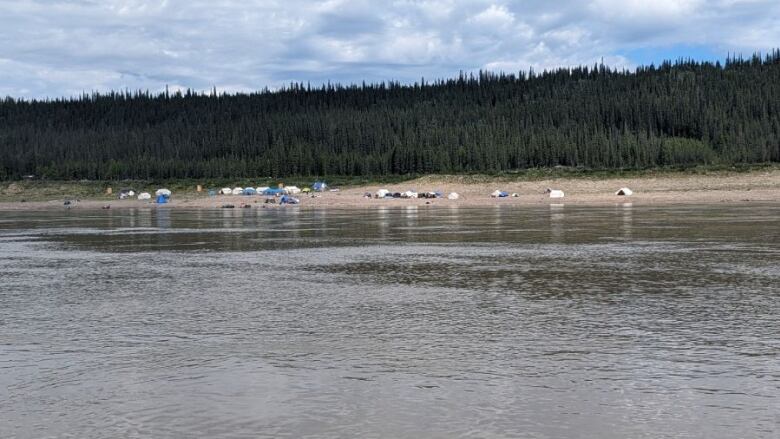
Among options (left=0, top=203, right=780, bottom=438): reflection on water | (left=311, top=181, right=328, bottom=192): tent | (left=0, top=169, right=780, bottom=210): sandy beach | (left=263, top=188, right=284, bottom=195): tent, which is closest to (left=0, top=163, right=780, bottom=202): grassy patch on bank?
(left=0, top=169, right=780, bottom=210): sandy beach

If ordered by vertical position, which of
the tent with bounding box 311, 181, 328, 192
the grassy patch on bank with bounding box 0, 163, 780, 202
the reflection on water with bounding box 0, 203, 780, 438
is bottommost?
the reflection on water with bounding box 0, 203, 780, 438

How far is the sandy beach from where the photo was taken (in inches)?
3408

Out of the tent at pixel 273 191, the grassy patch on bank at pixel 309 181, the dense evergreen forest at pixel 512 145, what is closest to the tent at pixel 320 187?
the grassy patch on bank at pixel 309 181

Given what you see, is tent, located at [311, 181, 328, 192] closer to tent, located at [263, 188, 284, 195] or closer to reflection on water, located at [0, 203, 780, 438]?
tent, located at [263, 188, 284, 195]

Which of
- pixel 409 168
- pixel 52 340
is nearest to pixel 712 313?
pixel 52 340

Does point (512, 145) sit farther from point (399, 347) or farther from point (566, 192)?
point (399, 347)

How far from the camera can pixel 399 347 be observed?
504 inches

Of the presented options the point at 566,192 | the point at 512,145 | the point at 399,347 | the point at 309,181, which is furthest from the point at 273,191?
the point at 399,347

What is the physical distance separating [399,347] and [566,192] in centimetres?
9551

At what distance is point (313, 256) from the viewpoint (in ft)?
94.0

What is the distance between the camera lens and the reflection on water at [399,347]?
29.9ft

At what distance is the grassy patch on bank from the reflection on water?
96.8 meters

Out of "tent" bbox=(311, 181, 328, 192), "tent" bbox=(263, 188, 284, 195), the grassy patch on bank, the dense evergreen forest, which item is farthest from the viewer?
the dense evergreen forest

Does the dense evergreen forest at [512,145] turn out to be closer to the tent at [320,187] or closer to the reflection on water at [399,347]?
the tent at [320,187]
